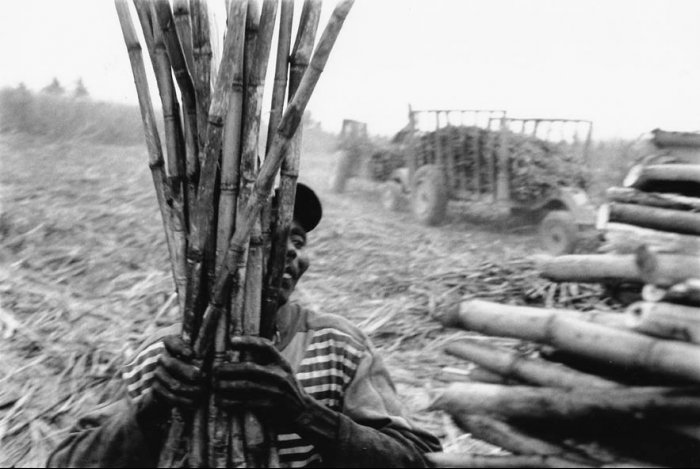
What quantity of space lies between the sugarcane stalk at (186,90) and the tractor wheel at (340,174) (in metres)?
10.6

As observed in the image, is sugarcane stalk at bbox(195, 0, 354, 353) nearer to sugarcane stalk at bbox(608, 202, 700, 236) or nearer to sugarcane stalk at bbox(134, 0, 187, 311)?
sugarcane stalk at bbox(134, 0, 187, 311)

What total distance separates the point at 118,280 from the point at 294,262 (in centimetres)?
456

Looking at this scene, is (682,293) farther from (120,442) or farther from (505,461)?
(120,442)

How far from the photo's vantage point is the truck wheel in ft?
24.9

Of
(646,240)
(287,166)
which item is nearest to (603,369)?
(646,240)

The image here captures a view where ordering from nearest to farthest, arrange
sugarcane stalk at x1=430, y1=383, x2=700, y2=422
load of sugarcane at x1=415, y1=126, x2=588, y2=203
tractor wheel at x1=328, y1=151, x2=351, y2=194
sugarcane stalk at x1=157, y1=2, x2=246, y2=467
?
1. sugarcane stalk at x1=430, y1=383, x2=700, y2=422
2. sugarcane stalk at x1=157, y1=2, x2=246, y2=467
3. load of sugarcane at x1=415, y1=126, x2=588, y2=203
4. tractor wheel at x1=328, y1=151, x2=351, y2=194

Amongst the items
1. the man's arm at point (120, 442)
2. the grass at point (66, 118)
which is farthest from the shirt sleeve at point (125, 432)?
the grass at point (66, 118)

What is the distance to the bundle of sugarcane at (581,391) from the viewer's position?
2.84 ft

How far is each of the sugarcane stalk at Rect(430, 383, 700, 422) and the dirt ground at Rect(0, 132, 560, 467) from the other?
213 centimetres

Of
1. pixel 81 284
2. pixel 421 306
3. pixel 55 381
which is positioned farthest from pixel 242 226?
pixel 81 284

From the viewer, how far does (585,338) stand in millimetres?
942

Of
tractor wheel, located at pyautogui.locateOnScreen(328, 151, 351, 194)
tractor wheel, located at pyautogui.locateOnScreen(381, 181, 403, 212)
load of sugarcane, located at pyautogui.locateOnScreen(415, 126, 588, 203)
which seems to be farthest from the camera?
tractor wheel, located at pyautogui.locateOnScreen(328, 151, 351, 194)

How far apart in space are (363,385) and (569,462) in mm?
803

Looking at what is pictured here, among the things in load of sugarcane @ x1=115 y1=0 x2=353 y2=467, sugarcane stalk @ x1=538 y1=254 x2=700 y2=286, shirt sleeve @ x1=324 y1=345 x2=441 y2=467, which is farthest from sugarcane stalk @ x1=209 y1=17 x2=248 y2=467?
sugarcane stalk @ x1=538 y1=254 x2=700 y2=286
